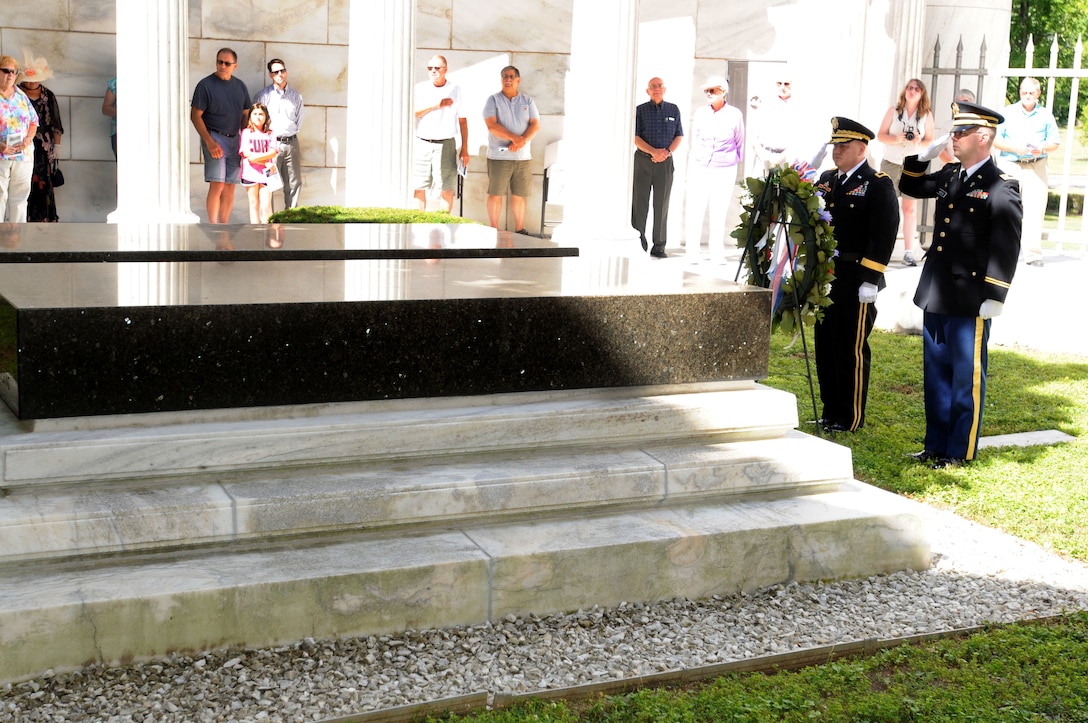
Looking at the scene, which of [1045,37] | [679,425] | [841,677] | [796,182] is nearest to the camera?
[841,677]

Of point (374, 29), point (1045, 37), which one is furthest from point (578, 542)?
point (1045, 37)

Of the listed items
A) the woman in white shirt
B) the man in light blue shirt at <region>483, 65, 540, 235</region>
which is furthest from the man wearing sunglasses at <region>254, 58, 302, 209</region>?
the woman in white shirt

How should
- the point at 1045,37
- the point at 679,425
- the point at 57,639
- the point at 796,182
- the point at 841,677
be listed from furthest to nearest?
the point at 1045,37, the point at 796,182, the point at 679,425, the point at 841,677, the point at 57,639

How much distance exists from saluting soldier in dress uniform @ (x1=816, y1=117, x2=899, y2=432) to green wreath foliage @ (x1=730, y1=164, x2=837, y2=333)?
0.33 m

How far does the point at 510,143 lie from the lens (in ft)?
55.1

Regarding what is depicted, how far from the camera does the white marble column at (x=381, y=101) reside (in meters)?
12.7

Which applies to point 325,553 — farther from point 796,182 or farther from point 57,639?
point 796,182

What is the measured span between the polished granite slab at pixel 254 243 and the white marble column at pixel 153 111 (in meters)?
3.43

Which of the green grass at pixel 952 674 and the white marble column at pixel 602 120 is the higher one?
the white marble column at pixel 602 120

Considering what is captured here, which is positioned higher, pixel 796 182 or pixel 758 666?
pixel 796 182

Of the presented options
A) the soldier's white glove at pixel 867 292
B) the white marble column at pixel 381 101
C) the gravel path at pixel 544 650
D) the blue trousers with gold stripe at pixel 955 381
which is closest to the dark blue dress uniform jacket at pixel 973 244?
the blue trousers with gold stripe at pixel 955 381

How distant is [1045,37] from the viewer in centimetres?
3628

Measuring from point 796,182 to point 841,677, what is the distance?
380 centimetres

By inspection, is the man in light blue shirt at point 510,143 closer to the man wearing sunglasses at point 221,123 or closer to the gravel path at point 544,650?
the man wearing sunglasses at point 221,123
